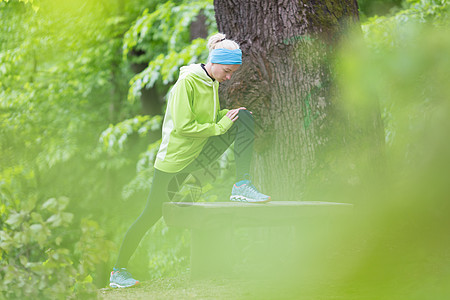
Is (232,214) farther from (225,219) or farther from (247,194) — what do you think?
(247,194)

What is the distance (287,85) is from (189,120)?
1055mm

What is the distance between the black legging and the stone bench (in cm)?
13

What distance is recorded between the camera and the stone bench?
11.4 feet

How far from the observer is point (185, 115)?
3504 millimetres

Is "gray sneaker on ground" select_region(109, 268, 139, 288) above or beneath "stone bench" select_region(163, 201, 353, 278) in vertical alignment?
beneath

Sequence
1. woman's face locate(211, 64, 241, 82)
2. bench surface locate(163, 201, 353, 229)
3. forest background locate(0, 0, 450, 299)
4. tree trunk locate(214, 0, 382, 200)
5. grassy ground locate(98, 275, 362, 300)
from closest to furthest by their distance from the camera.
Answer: forest background locate(0, 0, 450, 299) < grassy ground locate(98, 275, 362, 300) < bench surface locate(163, 201, 353, 229) < woman's face locate(211, 64, 241, 82) < tree trunk locate(214, 0, 382, 200)

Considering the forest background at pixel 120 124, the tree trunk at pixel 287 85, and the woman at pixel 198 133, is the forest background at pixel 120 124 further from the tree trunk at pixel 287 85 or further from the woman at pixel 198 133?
the woman at pixel 198 133

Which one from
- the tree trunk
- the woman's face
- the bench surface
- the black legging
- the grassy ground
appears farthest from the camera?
the tree trunk

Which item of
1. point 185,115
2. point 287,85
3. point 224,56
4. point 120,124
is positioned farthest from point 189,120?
point 120,124

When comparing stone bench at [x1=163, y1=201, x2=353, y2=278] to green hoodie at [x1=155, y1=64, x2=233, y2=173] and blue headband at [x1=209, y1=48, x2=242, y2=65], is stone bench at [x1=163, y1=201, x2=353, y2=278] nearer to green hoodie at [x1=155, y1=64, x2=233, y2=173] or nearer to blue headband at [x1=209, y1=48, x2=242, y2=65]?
green hoodie at [x1=155, y1=64, x2=233, y2=173]

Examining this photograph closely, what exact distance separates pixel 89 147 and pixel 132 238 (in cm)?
679

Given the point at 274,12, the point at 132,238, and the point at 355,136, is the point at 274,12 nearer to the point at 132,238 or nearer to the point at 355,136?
the point at 355,136

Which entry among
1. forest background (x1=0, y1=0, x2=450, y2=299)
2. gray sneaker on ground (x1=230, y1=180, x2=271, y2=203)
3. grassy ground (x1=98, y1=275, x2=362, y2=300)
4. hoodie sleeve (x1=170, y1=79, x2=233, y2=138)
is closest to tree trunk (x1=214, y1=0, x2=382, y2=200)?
forest background (x1=0, y1=0, x2=450, y2=299)

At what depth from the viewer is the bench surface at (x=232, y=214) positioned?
3.46m
